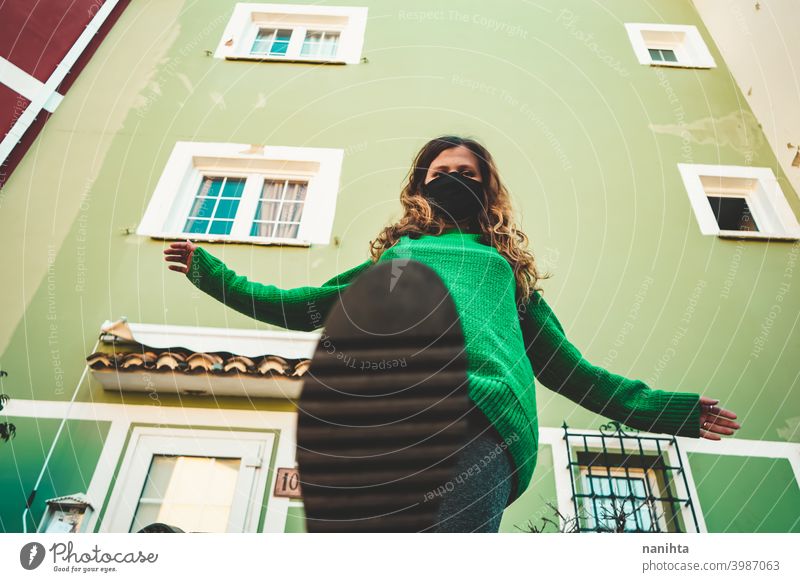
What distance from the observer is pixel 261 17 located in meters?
1.80

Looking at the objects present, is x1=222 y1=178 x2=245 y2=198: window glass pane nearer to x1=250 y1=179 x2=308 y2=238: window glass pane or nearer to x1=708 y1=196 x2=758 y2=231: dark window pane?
x1=250 y1=179 x2=308 y2=238: window glass pane

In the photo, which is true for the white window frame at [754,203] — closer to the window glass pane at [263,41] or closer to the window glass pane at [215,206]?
the window glass pane at [215,206]

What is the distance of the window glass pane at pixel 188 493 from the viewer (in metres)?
0.87

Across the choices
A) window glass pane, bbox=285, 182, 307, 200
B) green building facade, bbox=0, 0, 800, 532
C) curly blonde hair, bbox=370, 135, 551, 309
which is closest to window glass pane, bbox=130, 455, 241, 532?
green building facade, bbox=0, 0, 800, 532

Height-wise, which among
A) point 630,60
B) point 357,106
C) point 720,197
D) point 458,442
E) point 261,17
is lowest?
point 458,442

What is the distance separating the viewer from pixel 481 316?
0.53 m

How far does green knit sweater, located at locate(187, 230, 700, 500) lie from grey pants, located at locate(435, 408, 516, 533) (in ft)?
0.10

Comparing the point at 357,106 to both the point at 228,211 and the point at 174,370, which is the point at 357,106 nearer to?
the point at 228,211

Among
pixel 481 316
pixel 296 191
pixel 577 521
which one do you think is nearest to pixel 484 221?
pixel 481 316

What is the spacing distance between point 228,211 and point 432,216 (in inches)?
39.0

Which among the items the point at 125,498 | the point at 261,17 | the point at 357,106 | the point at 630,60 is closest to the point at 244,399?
the point at 125,498

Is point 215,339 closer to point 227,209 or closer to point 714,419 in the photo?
point 227,209

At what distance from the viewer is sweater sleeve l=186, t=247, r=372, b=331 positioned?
2.24ft

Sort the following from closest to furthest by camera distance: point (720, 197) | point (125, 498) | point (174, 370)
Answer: point (125, 498) → point (174, 370) → point (720, 197)
